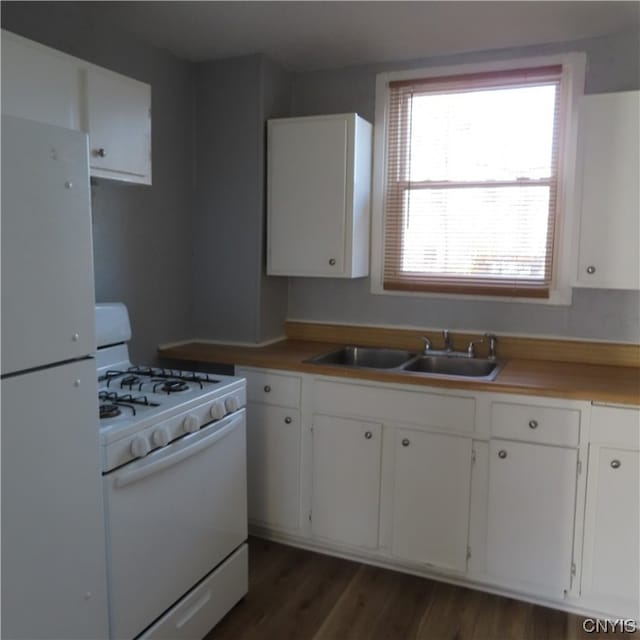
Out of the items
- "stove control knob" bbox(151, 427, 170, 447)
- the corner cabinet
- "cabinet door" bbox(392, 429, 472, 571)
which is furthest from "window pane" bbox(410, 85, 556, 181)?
"stove control knob" bbox(151, 427, 170, 447)

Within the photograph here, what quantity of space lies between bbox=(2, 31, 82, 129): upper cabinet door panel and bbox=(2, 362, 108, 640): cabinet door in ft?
2.79

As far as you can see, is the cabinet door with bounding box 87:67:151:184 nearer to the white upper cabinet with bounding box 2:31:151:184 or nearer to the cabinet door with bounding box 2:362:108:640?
the white upper cabinet with bounding box 2:31:151:184

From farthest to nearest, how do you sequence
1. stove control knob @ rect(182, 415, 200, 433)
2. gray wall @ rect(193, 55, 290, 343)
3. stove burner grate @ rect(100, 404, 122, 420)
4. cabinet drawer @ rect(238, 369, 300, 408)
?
gray wall @ rect(193, 55, 290, 343) < cabinet drawer @ rect(238, 369, 300, 408) < stove control knob @ rect(182, 415, 200, 433) < stove burner grate @ rect(100, 404, 122, 420)

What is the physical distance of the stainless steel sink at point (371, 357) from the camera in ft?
9.93

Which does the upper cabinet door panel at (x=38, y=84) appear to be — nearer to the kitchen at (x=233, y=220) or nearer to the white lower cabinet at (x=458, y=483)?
the kitchen at (x=233, y=220)

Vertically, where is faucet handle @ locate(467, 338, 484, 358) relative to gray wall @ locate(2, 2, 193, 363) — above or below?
below

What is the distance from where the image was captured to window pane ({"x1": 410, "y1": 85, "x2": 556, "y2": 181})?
2.77 meters

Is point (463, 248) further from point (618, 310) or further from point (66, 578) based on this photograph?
point (66, 578)

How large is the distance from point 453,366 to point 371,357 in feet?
1.45

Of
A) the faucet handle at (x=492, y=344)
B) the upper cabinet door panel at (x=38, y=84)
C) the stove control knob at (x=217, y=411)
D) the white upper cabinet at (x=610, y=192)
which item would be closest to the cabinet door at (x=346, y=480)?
the stove control knob at (x=217, y=411)

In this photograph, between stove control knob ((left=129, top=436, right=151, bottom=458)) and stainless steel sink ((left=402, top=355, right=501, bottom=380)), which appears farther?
stainless steel sink ((left=402, top=355, right=501, bottom=380))

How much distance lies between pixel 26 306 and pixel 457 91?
7.53 ft

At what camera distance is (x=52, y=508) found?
150cm

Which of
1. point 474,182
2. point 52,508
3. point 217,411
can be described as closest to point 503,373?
point 474,182
